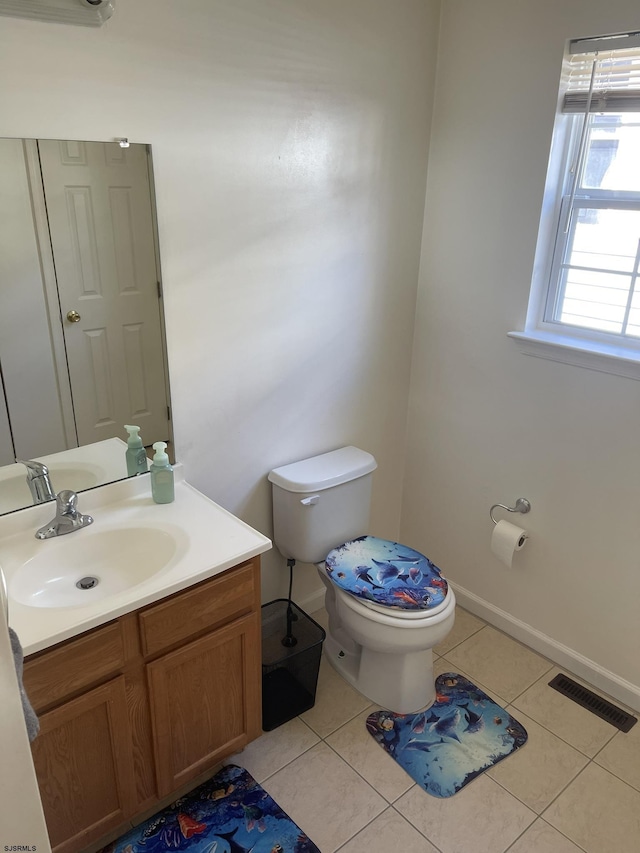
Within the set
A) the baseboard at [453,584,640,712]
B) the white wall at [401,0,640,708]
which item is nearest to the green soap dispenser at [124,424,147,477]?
the white wall at [401,0,640,708]

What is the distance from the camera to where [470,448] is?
263cm

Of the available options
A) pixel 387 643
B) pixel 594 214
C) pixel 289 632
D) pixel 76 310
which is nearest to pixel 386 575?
pixel 387 643

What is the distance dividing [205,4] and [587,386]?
5.44 feet

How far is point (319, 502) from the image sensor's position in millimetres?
2322

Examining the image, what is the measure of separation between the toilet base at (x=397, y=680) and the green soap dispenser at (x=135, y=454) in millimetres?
1042

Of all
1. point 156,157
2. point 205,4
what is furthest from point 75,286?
point 205,4

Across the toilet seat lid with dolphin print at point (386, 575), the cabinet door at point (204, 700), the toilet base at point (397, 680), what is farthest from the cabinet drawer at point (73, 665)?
the toilet base at point (397, 680)

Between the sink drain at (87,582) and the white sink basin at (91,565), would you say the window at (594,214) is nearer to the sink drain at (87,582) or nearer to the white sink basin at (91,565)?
→ the white sink basin at (91,565)

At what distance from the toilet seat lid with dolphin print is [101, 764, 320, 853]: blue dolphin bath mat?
68cm

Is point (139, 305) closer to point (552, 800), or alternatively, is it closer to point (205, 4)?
point (205, 4)

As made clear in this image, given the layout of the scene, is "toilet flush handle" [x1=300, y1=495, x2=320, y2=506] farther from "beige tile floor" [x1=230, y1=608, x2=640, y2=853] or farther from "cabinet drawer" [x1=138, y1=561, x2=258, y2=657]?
"beige tile floor" [x1=230, y1=608, x2=640, y2=853]

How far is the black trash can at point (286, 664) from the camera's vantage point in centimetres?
221

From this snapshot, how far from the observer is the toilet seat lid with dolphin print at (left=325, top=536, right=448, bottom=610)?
210cm

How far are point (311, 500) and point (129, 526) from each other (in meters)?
0.69
